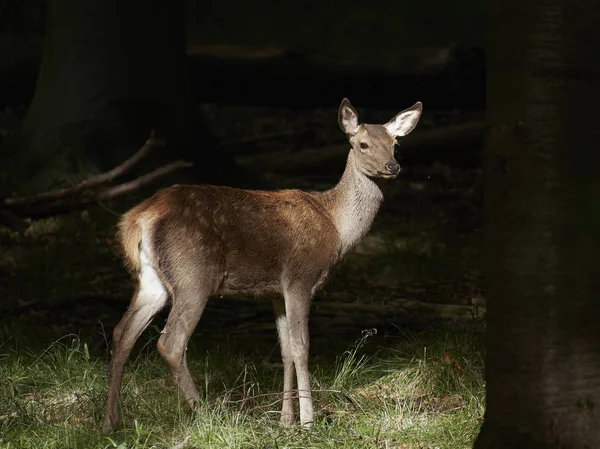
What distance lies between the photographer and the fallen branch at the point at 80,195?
6.57 metres

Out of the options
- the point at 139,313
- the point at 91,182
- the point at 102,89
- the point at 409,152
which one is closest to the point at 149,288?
the point at 139,313

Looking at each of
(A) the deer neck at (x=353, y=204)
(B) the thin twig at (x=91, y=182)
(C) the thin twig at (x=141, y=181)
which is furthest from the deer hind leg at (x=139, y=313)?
(A) the deer neck at (x=353, y=204)

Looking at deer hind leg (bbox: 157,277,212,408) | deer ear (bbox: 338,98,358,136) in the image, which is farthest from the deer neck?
deer hind leg (bbox: 157,277,212,408)

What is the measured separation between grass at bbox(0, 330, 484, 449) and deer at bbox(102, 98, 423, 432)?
0.54 ft

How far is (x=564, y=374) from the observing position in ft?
13.5

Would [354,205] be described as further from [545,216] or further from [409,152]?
[409,152]

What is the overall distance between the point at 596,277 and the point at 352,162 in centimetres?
257

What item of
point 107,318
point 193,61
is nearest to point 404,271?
point 107,318

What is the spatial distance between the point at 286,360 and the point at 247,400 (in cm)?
56

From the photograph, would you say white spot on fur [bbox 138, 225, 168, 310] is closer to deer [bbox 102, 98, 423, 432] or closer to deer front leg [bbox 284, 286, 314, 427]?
deer [bbox 102, 98, 423, 432]

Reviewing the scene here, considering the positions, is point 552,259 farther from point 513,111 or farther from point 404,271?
point 404,271

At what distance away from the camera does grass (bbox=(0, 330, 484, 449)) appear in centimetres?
501

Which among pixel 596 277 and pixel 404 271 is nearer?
pixel 596 277

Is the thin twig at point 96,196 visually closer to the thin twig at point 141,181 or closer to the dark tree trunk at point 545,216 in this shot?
the thin twig at point 141,181
